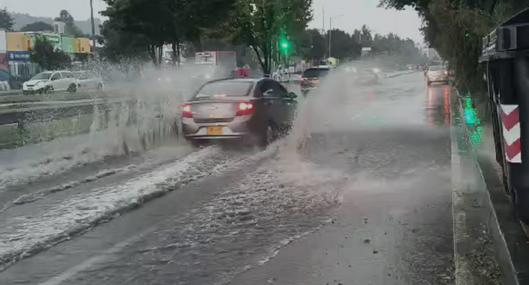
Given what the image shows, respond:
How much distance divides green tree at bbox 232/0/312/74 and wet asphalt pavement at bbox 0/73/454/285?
25.6 meters

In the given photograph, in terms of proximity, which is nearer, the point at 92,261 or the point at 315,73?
the point at 92,261

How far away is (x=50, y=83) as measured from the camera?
4059 centimetres

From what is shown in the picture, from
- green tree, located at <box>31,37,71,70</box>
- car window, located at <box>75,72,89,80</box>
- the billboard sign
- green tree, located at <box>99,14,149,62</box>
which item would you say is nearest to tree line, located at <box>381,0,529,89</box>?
car window, located at <box>75,72,89,80</box>

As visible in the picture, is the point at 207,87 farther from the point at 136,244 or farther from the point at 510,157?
the point at 510,157

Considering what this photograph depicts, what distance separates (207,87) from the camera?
14.4 m

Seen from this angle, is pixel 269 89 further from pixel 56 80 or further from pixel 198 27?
pixel 56 80

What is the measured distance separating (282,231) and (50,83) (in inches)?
1435

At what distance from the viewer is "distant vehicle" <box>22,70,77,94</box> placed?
39.6m

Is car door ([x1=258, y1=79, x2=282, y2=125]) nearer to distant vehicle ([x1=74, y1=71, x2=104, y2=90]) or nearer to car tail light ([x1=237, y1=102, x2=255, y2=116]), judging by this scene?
car tail light ([x1=237, y1=102, x2=255, y2=116])

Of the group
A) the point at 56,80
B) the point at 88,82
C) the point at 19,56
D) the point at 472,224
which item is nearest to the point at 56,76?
the point at 56,80

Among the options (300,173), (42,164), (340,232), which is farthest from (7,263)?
(42,164)

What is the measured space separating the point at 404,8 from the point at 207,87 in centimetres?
1953

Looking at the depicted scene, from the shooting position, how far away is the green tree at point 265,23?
122 feet

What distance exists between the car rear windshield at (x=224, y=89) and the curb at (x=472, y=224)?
15.8 feet
